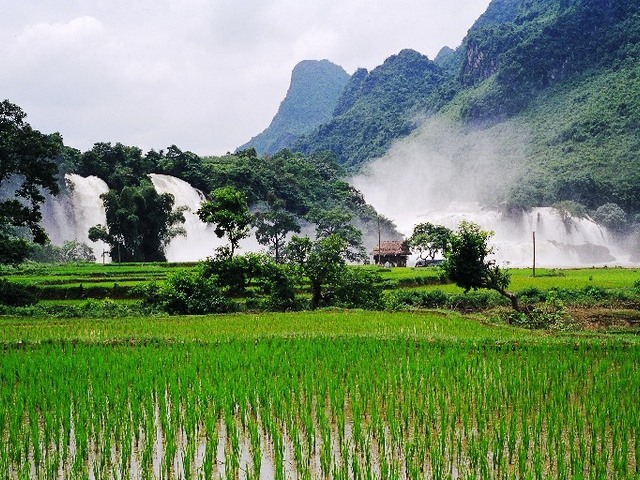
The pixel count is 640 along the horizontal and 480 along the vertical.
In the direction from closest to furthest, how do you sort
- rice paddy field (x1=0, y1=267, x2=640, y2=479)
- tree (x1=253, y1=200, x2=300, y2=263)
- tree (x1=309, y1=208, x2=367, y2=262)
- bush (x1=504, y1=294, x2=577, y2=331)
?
rice paddy field (x1=0, y1=267, x2=640, y2=479) < bush (x1=504, y1=294, x2=577, y2=331) < tree (x1=253, y1=200, x2=300, y2=263) < tree (x1=309, y1=208, x2=367, y2=262)

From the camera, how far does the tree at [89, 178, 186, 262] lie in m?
37.8

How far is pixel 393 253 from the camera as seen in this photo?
4981 centimetres

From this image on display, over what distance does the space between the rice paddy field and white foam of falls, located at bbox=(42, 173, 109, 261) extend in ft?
101

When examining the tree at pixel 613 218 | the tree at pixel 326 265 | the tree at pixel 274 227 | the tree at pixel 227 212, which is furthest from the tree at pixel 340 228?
the tree at pixel 326 265

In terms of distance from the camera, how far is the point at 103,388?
23.7 ft

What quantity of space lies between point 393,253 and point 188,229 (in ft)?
55.5

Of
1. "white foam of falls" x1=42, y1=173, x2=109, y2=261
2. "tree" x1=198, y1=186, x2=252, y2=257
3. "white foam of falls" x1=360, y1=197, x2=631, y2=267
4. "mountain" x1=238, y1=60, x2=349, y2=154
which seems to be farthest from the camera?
"mountain" x1=238, y1=60, x2=349, y2=154

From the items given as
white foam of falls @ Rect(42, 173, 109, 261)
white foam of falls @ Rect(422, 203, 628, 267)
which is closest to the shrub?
white foam of falls @ Rect(42, 173, 109, 261)

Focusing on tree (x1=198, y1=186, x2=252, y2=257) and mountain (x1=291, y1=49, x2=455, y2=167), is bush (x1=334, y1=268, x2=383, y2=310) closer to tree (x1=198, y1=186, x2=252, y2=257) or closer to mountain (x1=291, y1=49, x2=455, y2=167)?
tree (x1=198, y1=186, x2=252, y2=257)

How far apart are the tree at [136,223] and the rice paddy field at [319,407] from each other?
90.0 feet

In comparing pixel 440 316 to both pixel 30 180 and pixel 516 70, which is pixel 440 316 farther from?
pixel 516 70

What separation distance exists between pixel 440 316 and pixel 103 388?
32.2ft

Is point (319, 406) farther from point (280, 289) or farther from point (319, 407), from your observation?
point (280, 289)

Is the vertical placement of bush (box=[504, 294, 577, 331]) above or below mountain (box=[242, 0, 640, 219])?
below
